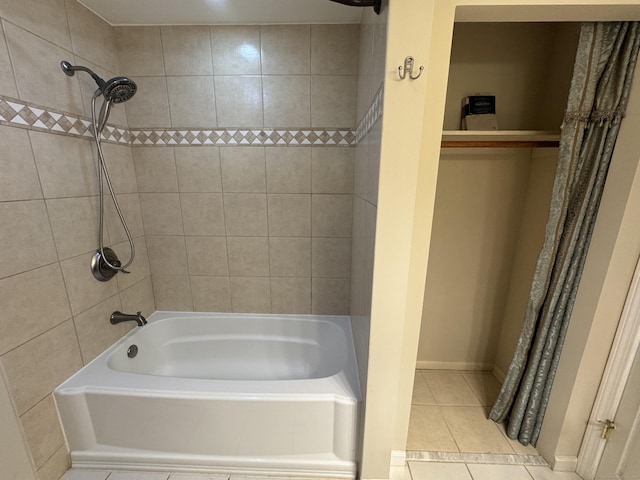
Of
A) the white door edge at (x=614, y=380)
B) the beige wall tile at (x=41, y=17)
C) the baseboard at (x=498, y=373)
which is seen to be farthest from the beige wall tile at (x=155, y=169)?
the baseboard at (x=498, y=373)

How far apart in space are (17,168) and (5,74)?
1.18ft

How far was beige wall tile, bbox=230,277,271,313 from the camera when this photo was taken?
1.93m

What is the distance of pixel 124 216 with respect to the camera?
1.66 meters

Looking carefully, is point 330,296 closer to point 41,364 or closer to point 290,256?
point 290,256

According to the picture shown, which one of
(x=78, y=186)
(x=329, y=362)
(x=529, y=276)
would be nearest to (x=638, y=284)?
(x=529, y=276)

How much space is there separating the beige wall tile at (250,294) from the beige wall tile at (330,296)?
1.12 feet

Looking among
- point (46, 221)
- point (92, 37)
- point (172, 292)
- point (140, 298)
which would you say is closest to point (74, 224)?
point (46, 221)

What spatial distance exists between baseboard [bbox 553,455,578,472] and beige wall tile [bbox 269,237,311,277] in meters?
1.59

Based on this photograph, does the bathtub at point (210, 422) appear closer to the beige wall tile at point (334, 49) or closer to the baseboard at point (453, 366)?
the baseboard at point (453, 366)

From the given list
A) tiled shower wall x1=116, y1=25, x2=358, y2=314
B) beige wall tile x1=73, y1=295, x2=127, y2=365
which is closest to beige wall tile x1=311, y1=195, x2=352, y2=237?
tiled shower wall x1=116, y1=25, x2=358, y2=314

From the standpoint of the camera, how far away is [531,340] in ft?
4.39

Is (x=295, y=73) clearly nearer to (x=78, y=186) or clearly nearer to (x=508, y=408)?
(x=78, y=186)

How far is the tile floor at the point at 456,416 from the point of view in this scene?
142cm

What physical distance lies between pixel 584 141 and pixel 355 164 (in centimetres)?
105
